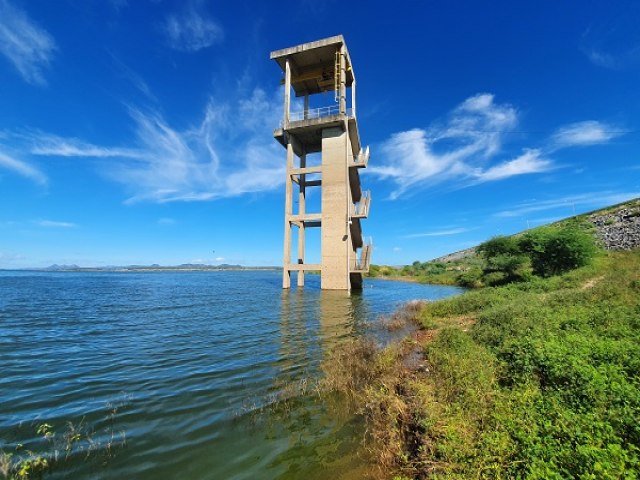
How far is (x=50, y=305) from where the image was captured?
57.3 ft

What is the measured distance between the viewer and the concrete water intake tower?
964 inches

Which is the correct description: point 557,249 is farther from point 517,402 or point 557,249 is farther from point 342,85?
point 517,402

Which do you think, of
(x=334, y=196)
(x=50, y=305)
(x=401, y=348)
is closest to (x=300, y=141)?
(x=334, y=196)

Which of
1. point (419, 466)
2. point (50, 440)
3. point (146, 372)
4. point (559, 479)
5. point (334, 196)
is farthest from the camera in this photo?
point (334, 196)

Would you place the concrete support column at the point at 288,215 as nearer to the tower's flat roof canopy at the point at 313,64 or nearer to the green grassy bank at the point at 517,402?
the tower's flat roof canopy at the point at 313,64

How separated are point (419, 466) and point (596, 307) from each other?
300 inches

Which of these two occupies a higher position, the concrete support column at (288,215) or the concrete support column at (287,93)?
the concrete support column at (287,93)

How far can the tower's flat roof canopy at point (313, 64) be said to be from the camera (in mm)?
26109

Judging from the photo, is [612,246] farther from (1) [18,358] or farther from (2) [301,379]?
(1) [18,358]

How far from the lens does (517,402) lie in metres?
4.20

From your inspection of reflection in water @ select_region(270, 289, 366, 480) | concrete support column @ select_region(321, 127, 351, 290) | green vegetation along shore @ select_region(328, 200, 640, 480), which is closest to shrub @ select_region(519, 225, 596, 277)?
green vegetation along shore @ select_region(328, 200, 640, 480)

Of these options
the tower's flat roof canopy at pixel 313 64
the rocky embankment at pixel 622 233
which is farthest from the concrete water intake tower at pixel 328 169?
the rocky embankment at pixel 622 233

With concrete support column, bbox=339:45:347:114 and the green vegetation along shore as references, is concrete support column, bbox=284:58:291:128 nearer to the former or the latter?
concrete support column, bbox=339:45:347:114

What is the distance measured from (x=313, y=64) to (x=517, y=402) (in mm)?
30744
